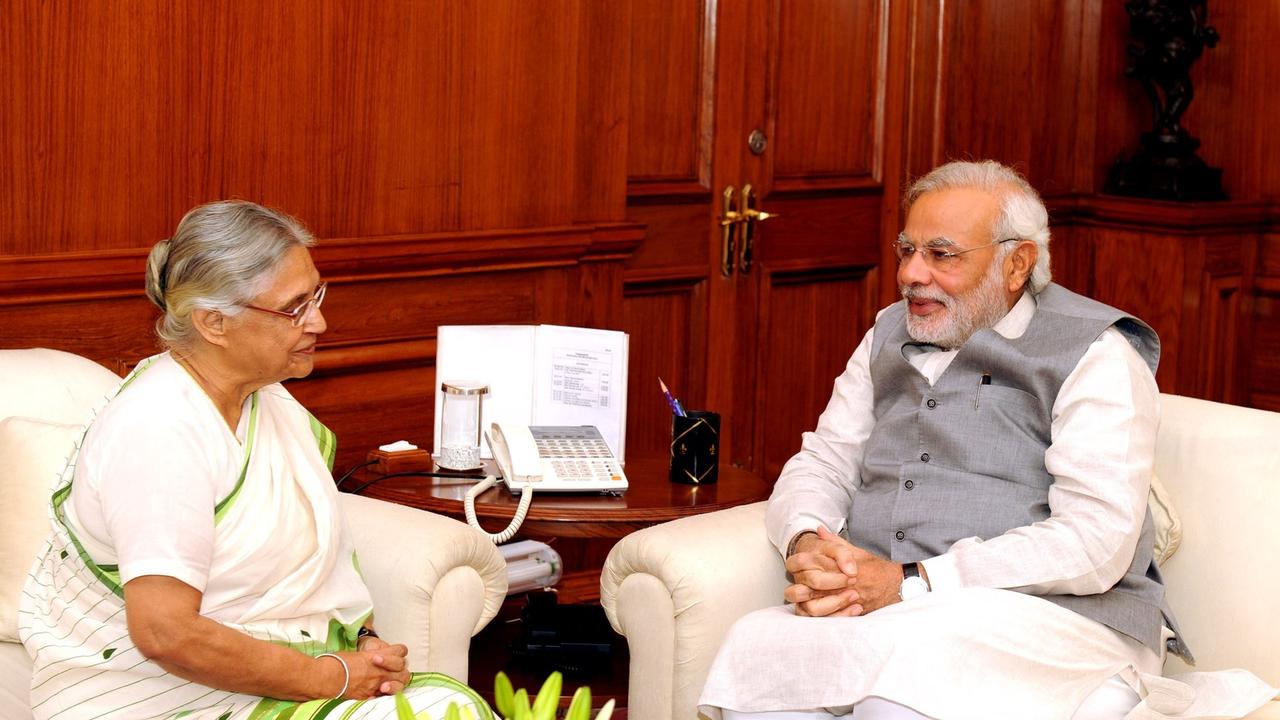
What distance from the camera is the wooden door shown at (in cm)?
409

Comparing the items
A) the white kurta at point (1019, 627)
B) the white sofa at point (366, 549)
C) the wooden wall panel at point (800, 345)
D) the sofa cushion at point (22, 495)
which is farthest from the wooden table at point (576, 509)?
the wooden wall panel at point (800, 345)

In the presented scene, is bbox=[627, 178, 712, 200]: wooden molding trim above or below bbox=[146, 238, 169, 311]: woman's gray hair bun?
above

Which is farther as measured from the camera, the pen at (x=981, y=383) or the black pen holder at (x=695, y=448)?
the black pen holder at (x=695, y=448)

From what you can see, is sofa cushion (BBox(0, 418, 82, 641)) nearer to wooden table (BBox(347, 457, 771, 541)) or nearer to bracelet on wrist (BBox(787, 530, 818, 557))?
wooden table (BBox(347, 457, 771, 541))

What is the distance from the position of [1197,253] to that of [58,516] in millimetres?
3695

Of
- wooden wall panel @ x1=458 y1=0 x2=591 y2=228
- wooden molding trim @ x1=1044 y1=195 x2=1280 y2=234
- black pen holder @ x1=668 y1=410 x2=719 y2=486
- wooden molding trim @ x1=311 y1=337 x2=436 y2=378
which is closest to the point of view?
black pen holder @ x1=668 y1=410 x2=719 y2=486

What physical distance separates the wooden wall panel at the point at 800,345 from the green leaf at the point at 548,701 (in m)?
3.07

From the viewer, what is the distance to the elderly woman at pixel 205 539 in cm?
188

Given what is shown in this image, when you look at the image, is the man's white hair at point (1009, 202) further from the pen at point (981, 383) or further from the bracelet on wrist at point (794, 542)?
the bracelet on wrist at point (794, 542)

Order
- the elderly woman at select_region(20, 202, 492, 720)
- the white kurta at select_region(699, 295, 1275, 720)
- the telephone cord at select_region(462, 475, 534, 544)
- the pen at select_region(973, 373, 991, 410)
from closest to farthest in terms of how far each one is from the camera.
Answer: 1. the elderly woman at select_region(20, 202, 492, 720)
2. the white kurta at select_region(699, 295, 1275, 720)
3. the pen at select_region(973, 373, 991, 410)
4. the telephone cord at select_region(462, 475, 534, 544)

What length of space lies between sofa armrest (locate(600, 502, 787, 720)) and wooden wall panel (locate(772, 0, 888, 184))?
210 centimetres

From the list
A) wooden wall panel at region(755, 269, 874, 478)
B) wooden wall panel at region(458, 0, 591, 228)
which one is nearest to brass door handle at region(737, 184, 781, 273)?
wooden wall panel at region(755, 269, 874, 478)

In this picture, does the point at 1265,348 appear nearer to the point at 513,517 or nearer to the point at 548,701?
the point at 513,517

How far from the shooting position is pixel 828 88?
14.5ft
